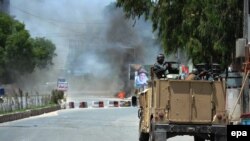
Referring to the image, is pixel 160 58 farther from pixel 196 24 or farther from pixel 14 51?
pixel 14 51

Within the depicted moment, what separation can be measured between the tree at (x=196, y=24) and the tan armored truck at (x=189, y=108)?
3256mm

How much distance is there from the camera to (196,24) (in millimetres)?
16188

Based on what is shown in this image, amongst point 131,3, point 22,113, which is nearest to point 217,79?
point 131,3

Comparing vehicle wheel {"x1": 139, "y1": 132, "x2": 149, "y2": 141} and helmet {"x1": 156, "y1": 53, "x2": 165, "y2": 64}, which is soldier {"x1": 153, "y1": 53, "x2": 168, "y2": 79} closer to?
helmet {"x1": 156, "y1": 53, "x2": 165, "y2": 64}

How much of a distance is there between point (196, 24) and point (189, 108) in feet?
14.5

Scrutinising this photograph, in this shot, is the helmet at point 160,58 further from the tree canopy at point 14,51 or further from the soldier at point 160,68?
the tree canopy at point 14,51

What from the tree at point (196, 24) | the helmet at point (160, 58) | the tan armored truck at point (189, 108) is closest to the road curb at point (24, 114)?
the tree at point (196, 24)

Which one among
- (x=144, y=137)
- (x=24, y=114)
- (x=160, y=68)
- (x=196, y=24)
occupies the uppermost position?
(x=196, y=24)

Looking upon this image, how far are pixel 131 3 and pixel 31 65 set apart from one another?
49.0 meters

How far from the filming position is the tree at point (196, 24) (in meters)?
15.3

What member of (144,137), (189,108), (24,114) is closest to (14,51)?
(24,114)

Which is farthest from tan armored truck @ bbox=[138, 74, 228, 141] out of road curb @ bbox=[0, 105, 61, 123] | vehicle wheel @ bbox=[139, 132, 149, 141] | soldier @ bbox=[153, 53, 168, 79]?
road curb @ bbox=[0, 105, 61, 123]

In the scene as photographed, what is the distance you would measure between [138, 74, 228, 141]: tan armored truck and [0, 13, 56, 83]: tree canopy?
160 ft

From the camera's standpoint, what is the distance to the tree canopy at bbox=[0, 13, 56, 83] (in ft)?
Answer: 196
